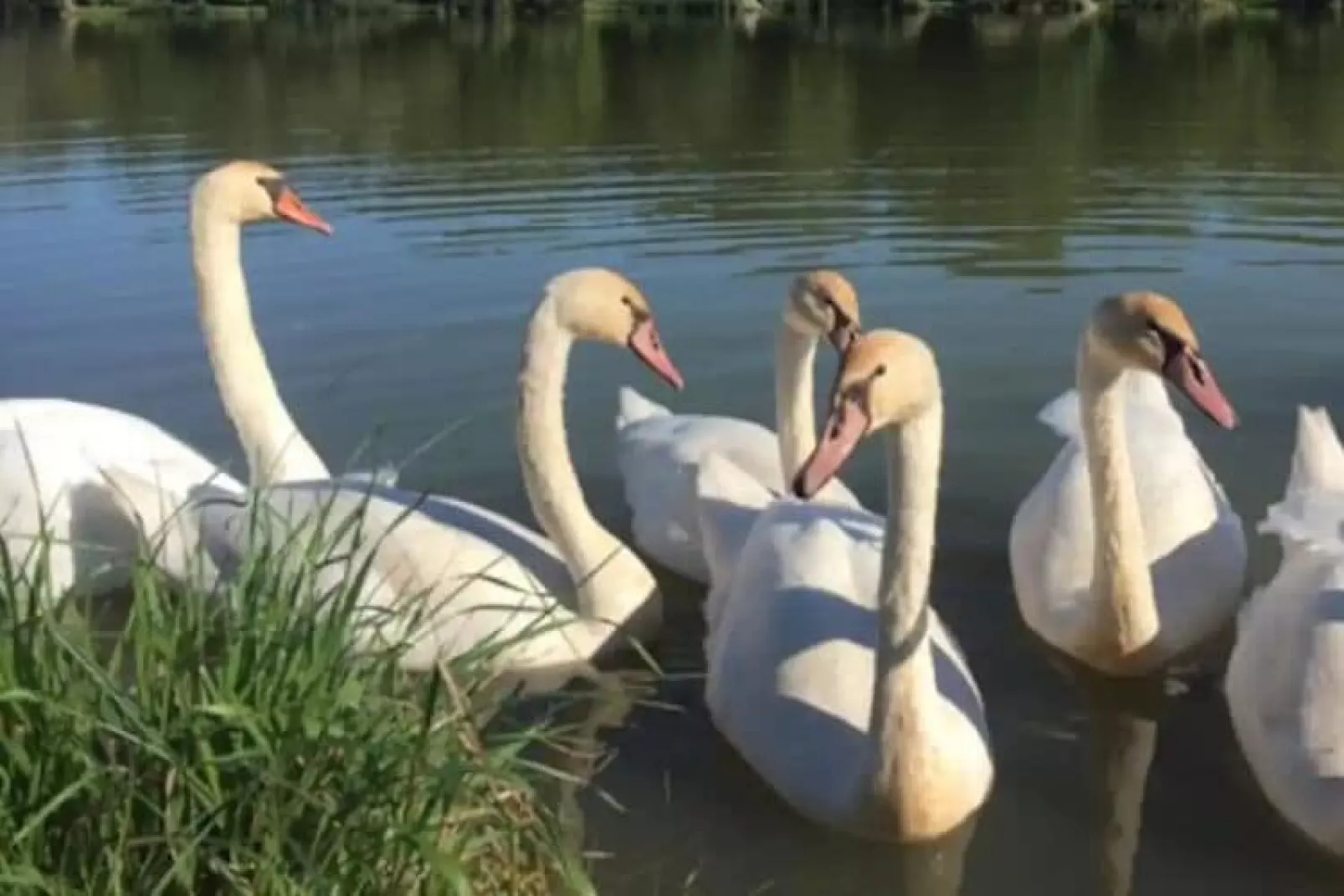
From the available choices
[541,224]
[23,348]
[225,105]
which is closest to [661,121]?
[225,105]

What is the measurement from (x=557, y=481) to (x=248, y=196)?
2346 mm

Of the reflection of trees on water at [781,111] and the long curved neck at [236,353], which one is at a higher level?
the long curved neck at [236,353]

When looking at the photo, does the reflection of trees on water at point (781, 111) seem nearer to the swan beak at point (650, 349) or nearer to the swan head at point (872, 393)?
the swan beak at point (650, 349)

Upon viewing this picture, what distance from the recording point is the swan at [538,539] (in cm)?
739

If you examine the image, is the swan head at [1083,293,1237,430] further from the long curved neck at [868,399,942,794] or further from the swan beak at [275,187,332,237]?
the swan beak at [275,187,332,237]

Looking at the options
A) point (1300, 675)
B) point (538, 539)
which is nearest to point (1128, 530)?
point (1300, 675)

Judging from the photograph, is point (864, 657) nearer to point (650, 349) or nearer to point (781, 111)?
point (650, 349)

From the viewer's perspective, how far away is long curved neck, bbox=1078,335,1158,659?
289 inches

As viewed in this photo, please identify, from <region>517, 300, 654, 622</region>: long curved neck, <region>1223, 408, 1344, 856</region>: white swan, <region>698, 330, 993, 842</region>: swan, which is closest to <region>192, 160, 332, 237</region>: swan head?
<region>517, 300, 654, 622</region>: long curved neck

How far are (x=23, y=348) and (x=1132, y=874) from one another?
8927mm

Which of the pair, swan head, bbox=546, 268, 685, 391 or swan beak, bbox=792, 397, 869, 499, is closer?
swan beak, bbox=792, 397, 869, 499

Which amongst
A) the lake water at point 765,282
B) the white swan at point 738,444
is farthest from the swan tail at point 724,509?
the lake water at point 765,282

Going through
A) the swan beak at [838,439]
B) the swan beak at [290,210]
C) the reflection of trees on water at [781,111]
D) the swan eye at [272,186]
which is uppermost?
the swan eye at [272,186]

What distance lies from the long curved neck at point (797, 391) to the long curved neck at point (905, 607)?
7.10ft
